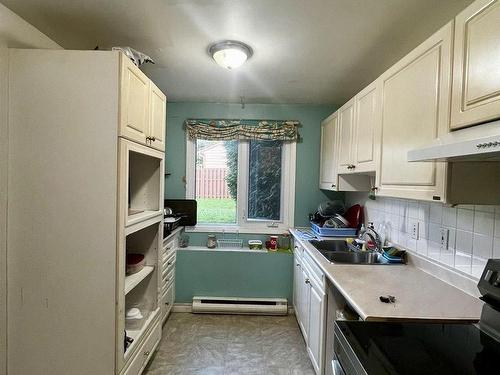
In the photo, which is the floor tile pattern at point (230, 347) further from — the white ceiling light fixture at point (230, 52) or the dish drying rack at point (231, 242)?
the white ceiling light fixture at point (230, 52)

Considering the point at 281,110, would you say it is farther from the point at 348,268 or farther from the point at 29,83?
the point at 29,83

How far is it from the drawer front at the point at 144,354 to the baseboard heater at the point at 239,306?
763mm

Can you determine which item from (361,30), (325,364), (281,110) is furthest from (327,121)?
(325,364)

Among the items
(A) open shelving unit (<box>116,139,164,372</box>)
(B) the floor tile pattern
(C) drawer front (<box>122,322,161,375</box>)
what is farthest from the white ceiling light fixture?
(B) the floor tile pattern

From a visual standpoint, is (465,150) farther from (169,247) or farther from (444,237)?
(169,247)

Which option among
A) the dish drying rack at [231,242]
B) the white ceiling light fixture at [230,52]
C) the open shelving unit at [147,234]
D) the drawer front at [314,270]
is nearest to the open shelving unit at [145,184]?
the open shelving unit at [147,234]

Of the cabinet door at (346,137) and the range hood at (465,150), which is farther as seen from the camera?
the cabinet door at (346,137)

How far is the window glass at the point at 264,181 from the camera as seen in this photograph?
10.8ft

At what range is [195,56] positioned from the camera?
205 cm

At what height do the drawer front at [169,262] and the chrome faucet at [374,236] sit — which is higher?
the chrome faucet at [374,236]

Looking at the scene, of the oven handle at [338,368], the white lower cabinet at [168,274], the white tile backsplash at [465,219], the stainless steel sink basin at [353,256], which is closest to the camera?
the oven handle at [338,368]

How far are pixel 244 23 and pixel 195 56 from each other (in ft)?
1.92

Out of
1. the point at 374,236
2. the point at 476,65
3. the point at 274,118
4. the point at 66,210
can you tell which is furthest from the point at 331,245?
the point at 66,210

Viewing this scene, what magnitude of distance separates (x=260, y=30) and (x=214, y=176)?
1.89 m
